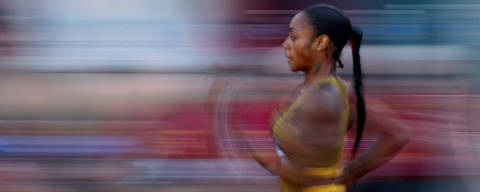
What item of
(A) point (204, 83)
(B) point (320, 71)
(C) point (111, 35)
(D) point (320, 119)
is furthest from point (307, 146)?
(C) point (111, 35)

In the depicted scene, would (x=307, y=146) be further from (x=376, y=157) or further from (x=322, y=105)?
(x=376, y=157)

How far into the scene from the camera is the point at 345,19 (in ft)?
7.10

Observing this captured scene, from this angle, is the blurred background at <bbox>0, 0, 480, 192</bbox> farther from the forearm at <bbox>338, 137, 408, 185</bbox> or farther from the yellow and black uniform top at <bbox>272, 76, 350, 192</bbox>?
the yellow and black uniform top at <bbox>272, 76, 350, 192</bbox>

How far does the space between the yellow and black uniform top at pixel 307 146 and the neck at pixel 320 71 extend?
29 millimetres

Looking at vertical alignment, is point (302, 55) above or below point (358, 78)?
above

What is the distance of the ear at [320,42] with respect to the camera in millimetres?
2135

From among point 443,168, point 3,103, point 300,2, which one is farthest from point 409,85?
point 3,103

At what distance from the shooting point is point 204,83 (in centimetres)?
388

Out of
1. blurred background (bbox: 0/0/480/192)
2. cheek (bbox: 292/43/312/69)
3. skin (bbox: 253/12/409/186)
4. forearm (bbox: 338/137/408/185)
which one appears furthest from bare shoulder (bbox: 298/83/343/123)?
blurred background (bbox: 0/0/480/192)

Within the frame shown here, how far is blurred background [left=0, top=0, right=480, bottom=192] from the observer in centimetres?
385

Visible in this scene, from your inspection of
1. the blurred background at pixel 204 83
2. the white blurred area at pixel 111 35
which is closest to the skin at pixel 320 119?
the blurred background at pixel 204 83

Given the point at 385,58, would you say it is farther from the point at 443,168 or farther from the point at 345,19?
the point at 345,19

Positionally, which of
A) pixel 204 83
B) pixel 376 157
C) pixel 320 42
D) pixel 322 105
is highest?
pixel 320 42

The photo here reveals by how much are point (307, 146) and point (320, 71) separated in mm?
236
